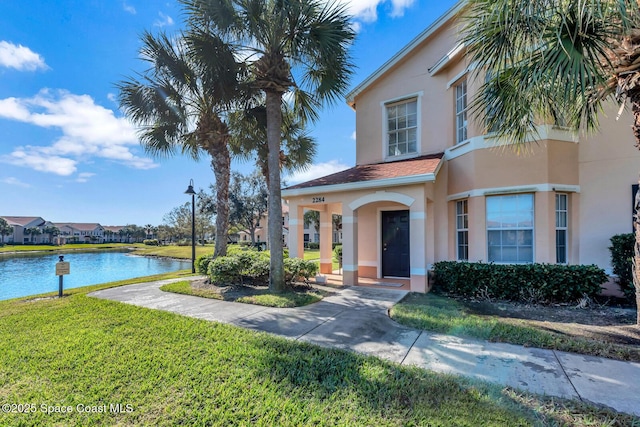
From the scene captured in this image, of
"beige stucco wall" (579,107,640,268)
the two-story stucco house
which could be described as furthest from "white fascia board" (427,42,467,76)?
"beige stucco wall" (579,107,640,268)

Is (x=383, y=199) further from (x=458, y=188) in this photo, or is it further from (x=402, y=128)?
(x=402, y=128)

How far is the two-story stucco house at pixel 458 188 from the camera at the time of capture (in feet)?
28.3

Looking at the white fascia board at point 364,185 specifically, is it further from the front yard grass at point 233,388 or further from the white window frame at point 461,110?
the front yard grass at point 233,388

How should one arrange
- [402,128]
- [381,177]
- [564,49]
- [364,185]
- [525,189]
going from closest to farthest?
[564,49] < [525,189] < [381,177] < [364,185] < [402,128]

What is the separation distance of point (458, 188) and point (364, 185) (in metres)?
3.49

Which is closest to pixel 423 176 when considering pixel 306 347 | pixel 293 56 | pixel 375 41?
pixel 293 56

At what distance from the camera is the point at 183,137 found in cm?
1307

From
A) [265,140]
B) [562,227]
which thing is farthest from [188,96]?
[562,227]

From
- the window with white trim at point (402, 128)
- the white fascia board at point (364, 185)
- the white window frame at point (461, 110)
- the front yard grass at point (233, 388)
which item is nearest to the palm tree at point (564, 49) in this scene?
the white fascia board at point (364, 185)

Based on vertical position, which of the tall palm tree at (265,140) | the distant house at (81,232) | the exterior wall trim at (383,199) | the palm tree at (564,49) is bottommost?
the distant house at (81,232)

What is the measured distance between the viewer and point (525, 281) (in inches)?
312

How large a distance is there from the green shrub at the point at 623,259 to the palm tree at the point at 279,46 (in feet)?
31.1

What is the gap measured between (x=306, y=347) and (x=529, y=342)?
397 centimetres

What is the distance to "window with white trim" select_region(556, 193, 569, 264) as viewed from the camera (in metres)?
8.93
